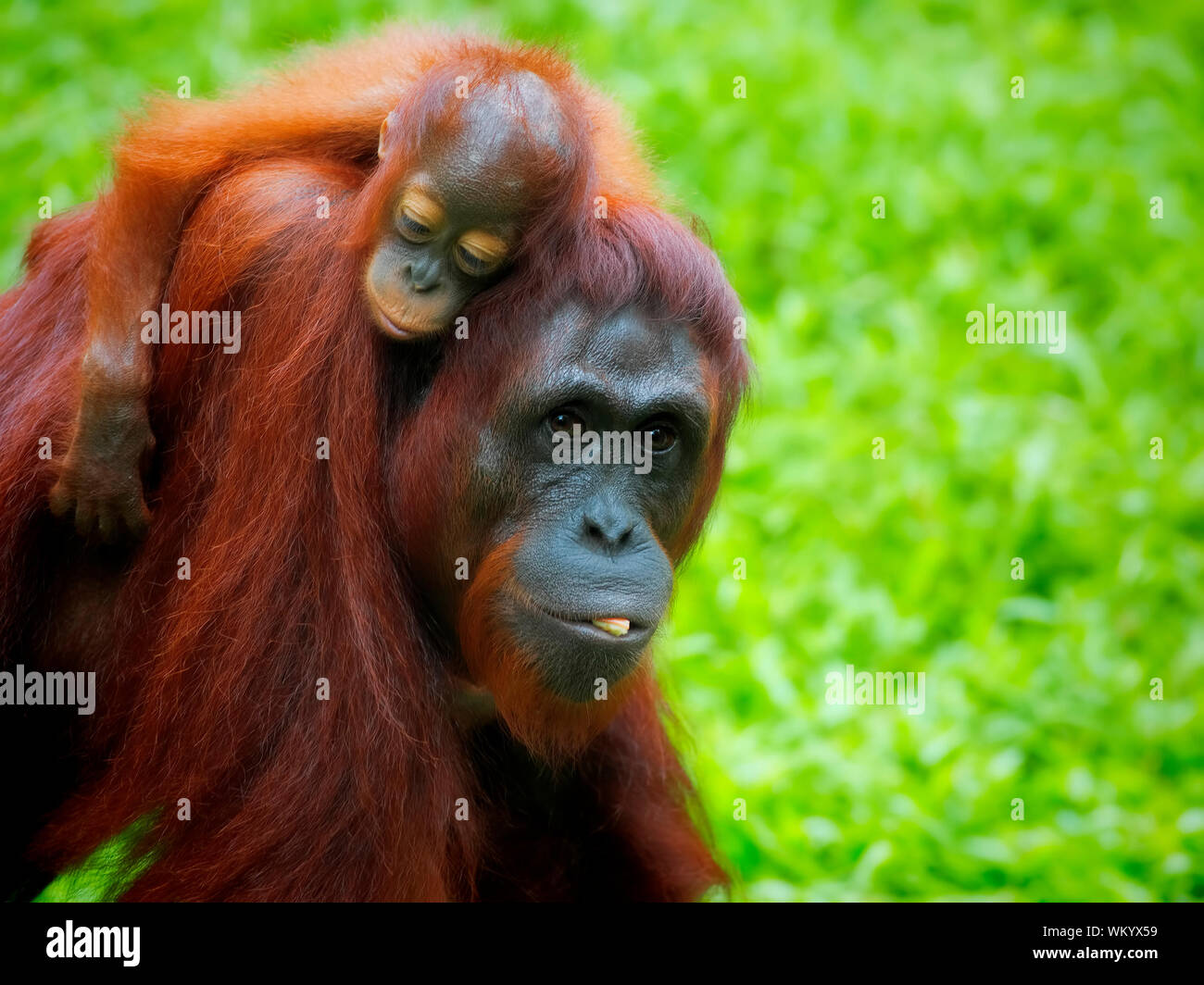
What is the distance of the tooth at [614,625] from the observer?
10.6ft

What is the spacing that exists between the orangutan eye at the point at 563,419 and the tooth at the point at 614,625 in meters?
0.45

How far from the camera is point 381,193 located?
3230mm

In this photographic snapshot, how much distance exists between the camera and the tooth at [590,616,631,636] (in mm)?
3232

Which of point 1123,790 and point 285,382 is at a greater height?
point 285,382

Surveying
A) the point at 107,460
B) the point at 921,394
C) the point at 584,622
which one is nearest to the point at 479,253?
the point at 584,622

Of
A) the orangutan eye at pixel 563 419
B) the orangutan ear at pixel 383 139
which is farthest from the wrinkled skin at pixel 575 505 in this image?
the orangutan ear at pixel 383 139

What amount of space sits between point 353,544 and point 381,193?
2.62 ft

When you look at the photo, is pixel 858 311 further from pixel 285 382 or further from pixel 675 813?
pixel 285 382

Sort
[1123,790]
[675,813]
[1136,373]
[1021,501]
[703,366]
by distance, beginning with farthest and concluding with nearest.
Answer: [1136,373] < [1021,501] < [1123,790] < [675,813] < [703,366]

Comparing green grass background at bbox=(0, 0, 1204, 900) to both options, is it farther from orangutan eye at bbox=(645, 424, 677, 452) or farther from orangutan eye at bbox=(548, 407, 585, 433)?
orangutan eye at bbox=(548, 407, 585, 433)

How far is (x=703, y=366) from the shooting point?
346cm

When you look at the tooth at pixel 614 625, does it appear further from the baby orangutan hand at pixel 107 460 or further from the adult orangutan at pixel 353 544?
the baby orangutan hand at pixel 107 460
